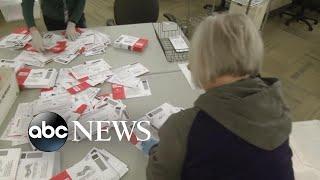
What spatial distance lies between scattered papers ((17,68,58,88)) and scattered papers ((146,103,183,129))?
0.65 m

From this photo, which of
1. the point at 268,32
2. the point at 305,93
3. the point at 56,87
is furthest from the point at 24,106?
the point at 268,32

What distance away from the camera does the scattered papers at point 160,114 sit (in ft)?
5.29

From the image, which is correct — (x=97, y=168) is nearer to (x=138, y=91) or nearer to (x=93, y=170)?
(x=93, y=170)

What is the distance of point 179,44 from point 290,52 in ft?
6.70

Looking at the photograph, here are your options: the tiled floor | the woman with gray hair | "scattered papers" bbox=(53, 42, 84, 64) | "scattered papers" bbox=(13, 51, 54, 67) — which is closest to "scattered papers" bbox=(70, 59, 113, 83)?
"scattered papers" bbox=(53, 42, 84, 64)

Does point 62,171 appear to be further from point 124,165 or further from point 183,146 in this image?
point 183,146

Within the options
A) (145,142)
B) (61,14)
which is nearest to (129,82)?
(145,142)

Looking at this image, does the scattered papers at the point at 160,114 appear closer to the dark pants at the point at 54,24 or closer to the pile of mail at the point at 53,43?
the pile of mail at the point at 53,43

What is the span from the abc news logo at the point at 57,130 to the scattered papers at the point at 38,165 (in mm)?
35

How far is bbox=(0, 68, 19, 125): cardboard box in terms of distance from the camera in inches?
63.8

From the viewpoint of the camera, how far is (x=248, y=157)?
93 centimetres

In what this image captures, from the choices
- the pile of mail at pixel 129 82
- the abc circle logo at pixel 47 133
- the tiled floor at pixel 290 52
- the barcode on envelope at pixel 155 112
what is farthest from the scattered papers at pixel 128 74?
the tiled floor at pixel 290 52

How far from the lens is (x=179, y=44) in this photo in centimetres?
222

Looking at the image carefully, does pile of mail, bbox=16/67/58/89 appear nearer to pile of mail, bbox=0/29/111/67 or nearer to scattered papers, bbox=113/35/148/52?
pile of mail, bbox=0/29/111/67
